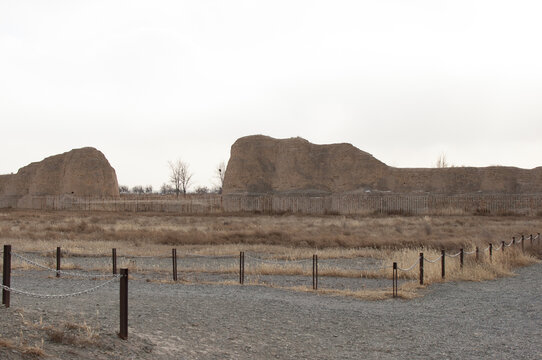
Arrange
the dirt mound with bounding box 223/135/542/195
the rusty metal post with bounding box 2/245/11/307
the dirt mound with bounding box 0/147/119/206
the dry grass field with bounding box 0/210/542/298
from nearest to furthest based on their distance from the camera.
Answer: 1. the rusty metal post with bounding box 2/245/11/307
2. the dry grass field with bounding box 0/210/542/298
3. the dirt mound with bounding box 223/135/542/195
4. the dirt mound with bounding box 0/147/119/206

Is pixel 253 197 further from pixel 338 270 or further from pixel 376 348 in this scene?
pixel 376 348

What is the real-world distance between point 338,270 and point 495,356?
912 cm

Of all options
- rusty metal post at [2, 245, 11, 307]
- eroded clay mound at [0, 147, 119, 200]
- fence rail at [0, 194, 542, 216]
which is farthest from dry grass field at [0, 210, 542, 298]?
eroded clay mound at [0, 147, 119, 200]

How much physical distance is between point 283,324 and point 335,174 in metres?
44.3

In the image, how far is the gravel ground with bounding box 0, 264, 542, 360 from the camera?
7.05 metres

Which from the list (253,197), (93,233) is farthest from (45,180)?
(93,233)

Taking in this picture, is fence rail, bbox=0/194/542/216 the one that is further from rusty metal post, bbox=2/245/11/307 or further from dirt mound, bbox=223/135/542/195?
rusty metal post, bbox=2/245/11/307

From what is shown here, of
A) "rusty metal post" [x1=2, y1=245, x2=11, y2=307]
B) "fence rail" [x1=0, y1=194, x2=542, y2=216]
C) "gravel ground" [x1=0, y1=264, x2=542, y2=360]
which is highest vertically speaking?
"fence rail" [x1=0, y1=194, x2=542, y2=216]

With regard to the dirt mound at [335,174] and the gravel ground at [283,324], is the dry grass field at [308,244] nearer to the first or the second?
the gravel ground at [283,324]

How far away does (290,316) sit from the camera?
9.84 metres

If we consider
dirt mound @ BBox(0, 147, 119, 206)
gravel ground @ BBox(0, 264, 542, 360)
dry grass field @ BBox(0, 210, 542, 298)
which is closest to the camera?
gravel ground @ BBox(0, 264, 542, 360)

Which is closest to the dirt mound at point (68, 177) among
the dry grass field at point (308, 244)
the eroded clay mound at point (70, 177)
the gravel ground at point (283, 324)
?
the eroded clay mound at point (70, 177)

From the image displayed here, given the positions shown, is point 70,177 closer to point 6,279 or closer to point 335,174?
point 335,174

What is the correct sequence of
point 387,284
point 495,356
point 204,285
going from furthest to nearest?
point 387,284 < point 204,285 < point 495,356
